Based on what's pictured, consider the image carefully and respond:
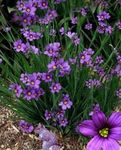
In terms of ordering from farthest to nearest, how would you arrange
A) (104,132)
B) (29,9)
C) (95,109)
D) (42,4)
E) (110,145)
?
(42,4) → (29,9) → (95,109) → (104,132) → (110,145)

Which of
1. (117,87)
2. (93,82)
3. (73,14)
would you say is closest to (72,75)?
(93,82)

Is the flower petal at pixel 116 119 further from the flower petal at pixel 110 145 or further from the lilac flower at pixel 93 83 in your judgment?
the lilac flower at pixel 93 83

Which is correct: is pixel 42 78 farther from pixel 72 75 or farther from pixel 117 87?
pixel 117 87

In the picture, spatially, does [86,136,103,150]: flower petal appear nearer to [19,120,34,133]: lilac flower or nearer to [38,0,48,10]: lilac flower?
[19,120,34,133]: lilac flower

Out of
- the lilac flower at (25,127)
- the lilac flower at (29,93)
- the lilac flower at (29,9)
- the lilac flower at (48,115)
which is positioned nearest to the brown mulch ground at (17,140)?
the lilac flower at (25,127)

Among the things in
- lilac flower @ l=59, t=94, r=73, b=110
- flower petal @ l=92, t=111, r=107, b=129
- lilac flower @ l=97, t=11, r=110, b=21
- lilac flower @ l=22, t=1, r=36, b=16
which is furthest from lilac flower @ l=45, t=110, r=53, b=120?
lilac flower @ l=97, t=11, r=110, b=21

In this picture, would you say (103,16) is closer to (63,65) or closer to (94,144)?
(63,65)

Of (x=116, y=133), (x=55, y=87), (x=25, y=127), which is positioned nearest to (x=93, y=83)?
(x=55, y=87)
